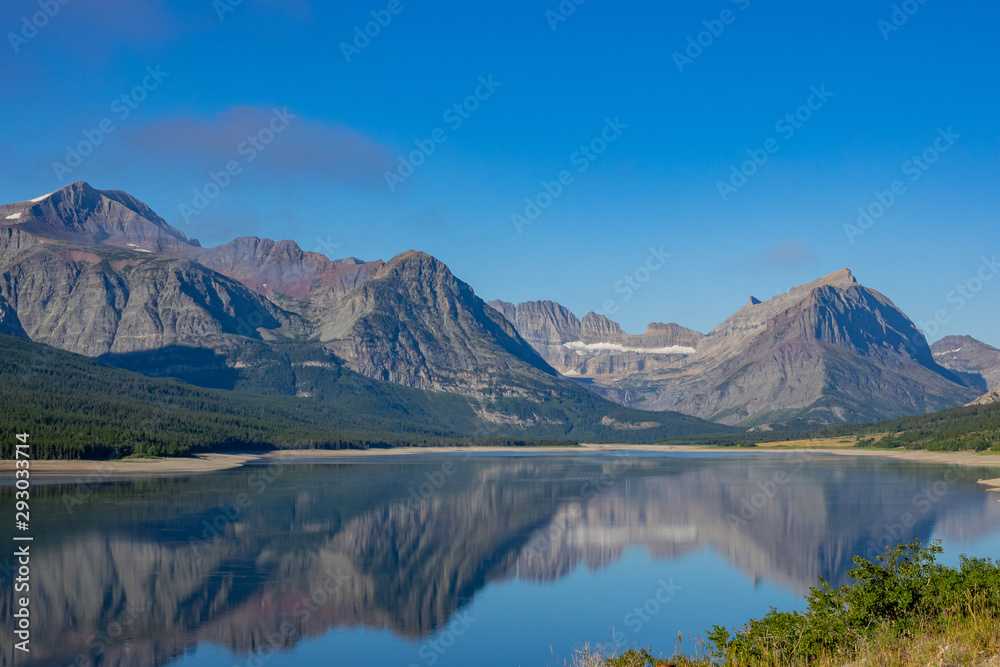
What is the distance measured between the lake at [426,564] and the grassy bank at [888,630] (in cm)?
1545

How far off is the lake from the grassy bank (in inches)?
608

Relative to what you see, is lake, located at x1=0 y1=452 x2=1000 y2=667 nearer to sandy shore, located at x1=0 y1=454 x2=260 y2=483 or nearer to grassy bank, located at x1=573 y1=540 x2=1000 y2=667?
grassy bank, located at x1=573 y1=540 x2=1000 y2=667

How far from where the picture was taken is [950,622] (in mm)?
25547

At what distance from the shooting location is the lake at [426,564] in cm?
4588

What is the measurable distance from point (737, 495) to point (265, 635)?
91166 millimetres

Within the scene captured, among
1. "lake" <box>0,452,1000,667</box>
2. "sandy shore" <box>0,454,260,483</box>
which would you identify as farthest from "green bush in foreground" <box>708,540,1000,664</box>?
"sandy shore" <box>0,454,260,483</box>

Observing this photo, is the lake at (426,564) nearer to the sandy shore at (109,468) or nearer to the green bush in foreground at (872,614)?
the green bush in foreground at (872,614)

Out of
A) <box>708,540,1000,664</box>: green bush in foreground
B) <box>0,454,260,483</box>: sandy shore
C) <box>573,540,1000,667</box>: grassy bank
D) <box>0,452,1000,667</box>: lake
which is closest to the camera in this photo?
<box>573,540,1000,667</box>: grassy bank

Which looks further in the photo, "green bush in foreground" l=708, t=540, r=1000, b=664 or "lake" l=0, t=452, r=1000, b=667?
"lake" l=0, t=452, r=1000, b=667

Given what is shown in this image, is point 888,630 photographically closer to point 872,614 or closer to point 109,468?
point 872,614

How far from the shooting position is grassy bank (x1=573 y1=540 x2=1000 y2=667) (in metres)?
22.5

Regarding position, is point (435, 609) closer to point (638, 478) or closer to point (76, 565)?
point (76, 565)

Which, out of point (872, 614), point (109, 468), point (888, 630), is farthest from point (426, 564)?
point (109, 468)

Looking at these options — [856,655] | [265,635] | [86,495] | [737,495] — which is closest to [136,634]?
[265,635]
